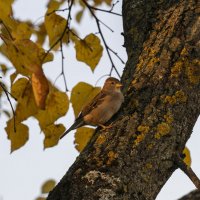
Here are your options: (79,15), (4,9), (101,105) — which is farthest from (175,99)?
(79,15)

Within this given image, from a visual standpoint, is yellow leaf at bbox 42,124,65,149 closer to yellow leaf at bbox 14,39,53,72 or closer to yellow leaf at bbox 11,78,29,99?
yellow leaf at bbox 11,78,29,99

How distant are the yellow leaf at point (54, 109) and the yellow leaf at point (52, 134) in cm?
14

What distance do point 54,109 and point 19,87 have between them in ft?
0.95

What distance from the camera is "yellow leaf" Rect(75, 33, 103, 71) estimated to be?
3518mm

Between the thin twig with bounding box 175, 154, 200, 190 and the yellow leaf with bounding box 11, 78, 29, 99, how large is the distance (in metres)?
0.89

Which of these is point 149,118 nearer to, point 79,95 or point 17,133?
point 79,95

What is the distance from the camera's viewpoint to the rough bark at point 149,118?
276 centimetres

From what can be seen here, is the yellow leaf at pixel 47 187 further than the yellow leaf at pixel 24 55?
Yes

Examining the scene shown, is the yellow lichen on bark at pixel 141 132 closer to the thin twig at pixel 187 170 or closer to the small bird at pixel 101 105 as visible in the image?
the thin twig at pixel 187 170

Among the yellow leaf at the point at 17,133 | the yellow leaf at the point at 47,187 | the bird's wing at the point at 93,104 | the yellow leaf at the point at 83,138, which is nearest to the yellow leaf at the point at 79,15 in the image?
the bird's wing at the point at 93,104

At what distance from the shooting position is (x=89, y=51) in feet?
11.6

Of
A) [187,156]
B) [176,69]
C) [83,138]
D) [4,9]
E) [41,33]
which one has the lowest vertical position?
[187,156]

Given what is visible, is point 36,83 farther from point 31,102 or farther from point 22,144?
point 22,144

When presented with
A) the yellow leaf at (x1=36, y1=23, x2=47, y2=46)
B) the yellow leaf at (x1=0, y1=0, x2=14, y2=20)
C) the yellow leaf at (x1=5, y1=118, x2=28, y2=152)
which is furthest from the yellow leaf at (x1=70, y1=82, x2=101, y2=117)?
the yellow leaf at (x1=36, y1=23, x2=47, y2=46)
